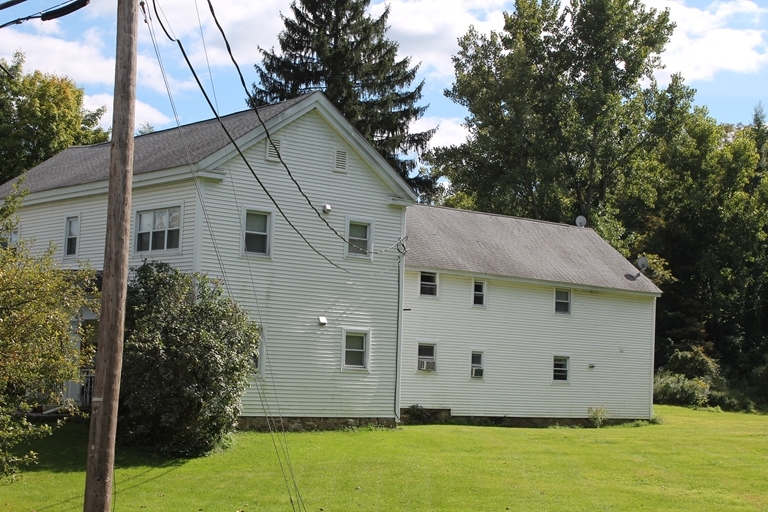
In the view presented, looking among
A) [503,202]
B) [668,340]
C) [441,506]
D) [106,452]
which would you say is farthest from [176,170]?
[668,340]

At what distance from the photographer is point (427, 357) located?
3127 cm

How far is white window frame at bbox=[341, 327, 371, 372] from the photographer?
26578mm

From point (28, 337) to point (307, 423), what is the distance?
12.1 metres

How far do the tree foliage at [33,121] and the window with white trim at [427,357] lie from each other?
963 inches

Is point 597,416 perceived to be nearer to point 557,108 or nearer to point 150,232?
point 150,232

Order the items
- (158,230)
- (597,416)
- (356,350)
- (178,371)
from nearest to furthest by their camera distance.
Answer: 1. (178,371)
2. (158,230)
3. (356,350)
4. (597,416)

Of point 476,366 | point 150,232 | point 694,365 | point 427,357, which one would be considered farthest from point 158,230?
point 694,365

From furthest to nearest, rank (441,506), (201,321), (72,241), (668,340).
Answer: (668,340) → (72,241) → (201,321) → (441,506)

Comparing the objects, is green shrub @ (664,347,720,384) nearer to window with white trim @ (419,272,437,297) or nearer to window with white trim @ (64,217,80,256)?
window with white trim @ (419,272,437,297)

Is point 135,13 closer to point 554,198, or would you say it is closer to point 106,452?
point 106,452

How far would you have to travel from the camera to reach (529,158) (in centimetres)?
5353

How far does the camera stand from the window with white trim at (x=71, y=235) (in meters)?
27.5

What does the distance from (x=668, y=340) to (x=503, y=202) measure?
40.0 feet

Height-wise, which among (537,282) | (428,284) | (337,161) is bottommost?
(428,284)
